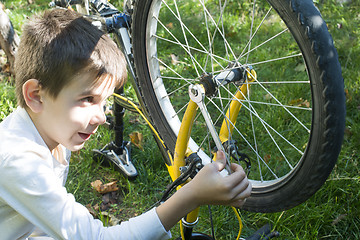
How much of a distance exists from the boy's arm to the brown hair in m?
0.46

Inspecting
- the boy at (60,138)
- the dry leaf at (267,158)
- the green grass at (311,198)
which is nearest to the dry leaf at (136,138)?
the green grass at (311,198)

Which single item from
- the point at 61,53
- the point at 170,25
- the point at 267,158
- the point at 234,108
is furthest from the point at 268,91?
the point at 170,25

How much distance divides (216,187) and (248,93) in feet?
1.81

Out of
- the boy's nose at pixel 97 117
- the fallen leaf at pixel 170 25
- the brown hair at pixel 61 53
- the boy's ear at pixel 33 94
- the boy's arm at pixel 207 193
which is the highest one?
the brown hair at pixel 61 53

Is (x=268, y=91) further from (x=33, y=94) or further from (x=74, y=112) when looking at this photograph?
(x=33, y=94)

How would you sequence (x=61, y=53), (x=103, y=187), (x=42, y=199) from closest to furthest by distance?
(x=42, y=199), (x=61, y=53), (x=103, y=187)

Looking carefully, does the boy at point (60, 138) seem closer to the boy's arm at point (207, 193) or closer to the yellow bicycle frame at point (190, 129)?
the boy's arm at point (207, 193)

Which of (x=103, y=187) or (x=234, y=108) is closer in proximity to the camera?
(x=234, y=108)

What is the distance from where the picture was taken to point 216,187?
44.7 inches

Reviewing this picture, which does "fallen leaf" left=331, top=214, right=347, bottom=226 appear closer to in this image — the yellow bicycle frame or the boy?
the yellow bicycle frame

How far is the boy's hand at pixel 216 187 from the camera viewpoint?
114 cm

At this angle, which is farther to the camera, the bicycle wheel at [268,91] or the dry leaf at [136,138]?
the dry leaf at [136,138]

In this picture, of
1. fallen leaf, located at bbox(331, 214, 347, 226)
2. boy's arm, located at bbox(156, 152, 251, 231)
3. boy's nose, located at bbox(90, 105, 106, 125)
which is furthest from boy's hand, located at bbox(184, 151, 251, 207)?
fallen leaf, located at bbox(331, 214, 347, 226)

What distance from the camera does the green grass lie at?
1.82 m
